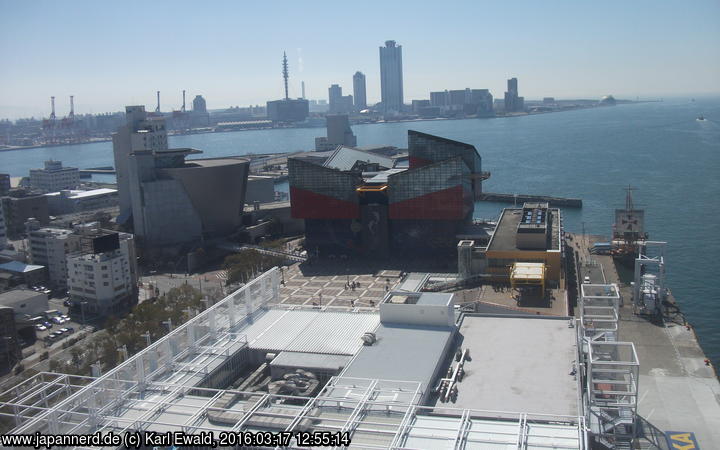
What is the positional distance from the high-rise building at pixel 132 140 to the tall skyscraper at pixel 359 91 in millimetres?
122470

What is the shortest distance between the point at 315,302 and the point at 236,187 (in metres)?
9.60

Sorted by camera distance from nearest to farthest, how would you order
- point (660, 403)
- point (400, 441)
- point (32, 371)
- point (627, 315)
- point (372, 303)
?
1. point (400, 441)
2. point (660, 403)
3. point (32, 371)
4. point (627, 315)
5. point (372, 303)

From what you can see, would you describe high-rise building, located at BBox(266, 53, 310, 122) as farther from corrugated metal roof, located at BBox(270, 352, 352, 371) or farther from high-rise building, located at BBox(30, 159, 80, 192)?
corrugated metal roof, located at BBox(270, 352, 352, 371)

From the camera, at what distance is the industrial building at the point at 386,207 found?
19.7 m

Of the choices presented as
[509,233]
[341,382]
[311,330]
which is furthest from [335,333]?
[509,233]

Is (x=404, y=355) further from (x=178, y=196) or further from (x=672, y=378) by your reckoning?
(x=178, y=196)

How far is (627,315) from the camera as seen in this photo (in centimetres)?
1505

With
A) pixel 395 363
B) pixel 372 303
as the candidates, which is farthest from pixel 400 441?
pixel 372 303

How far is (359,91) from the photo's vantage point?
15088 centimetres

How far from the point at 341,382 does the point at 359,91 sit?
480 feet

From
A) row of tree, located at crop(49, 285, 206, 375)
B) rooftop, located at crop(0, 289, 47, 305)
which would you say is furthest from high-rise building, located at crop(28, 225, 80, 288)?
row of tree, located at crop(49, 285, 206, 375)

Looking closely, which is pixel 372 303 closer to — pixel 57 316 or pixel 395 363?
pixel 395 363

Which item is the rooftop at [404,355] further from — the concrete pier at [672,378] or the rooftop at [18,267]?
the rooftop at [18,267]

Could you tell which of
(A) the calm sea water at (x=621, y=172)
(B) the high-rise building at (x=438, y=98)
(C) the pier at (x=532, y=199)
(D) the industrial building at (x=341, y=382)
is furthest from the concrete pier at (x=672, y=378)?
(B) the high-rise building at (x=438, y=98)
